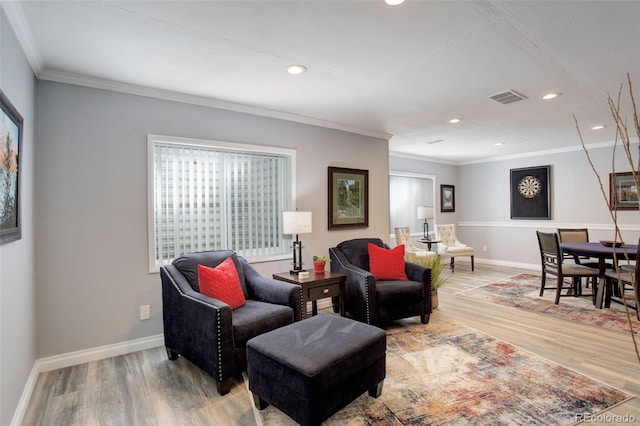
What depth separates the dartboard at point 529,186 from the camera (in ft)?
22.3

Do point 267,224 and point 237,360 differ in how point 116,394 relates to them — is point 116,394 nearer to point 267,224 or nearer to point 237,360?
point 237,360

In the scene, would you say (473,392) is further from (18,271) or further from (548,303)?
(18,271)

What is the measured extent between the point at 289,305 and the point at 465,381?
1.45 metres

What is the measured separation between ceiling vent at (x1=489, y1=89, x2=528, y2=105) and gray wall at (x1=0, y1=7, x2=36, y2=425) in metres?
3.85

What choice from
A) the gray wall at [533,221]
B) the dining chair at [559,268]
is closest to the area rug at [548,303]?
the dining chair at [559,268]

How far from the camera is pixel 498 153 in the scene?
22.8ft

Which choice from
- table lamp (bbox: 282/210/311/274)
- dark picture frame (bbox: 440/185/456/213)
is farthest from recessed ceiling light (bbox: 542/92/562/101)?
dark picture frame (bbox: 440/185/456/213)

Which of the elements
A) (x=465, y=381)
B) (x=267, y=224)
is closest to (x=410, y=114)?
(x=267, y=224)

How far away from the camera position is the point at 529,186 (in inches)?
272

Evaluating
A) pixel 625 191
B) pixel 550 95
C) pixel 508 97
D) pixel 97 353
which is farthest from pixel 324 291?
pixel 625 191

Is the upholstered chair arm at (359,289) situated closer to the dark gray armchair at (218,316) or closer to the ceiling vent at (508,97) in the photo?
the dark gray armchair at (218,316)

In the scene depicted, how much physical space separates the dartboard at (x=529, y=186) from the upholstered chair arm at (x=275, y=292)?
5.85 metres

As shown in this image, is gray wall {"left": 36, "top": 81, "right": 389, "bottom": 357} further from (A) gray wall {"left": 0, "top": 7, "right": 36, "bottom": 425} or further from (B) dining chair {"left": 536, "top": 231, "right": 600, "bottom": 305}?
(B) dining chair {"left": 536, "top": 231, "right": 600, "bottom": 305}

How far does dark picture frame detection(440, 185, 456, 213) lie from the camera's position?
25.5 feet
